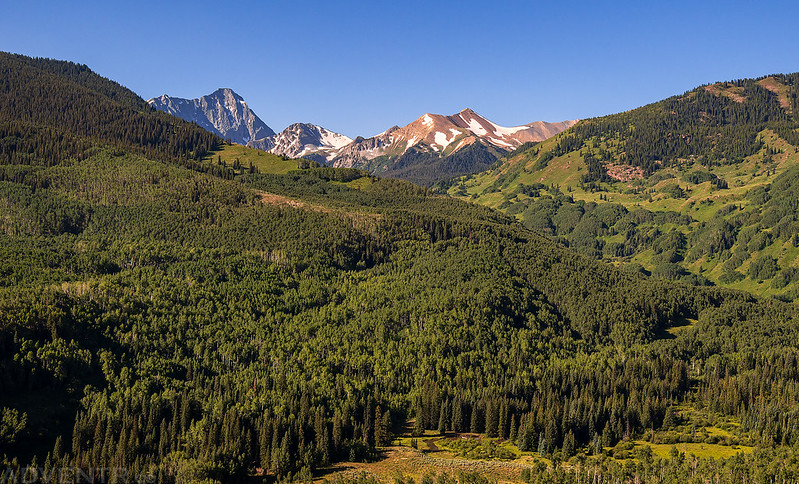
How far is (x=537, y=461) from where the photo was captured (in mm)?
194750

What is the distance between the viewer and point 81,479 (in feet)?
568

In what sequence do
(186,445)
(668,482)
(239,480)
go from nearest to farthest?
(668,482) < (239,480) < (186,445)

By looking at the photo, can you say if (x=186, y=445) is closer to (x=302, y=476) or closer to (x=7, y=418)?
(x=302, y=476)

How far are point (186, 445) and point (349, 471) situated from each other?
142ft

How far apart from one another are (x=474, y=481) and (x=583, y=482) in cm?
2617

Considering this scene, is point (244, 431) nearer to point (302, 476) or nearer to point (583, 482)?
point (302, 476)

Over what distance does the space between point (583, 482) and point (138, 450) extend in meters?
113

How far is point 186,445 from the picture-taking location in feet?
632

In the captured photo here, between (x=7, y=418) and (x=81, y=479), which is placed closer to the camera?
(x=81, y=479)

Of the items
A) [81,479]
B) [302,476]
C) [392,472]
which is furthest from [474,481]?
[81,479]

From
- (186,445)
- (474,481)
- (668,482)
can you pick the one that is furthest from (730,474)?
(186,445)

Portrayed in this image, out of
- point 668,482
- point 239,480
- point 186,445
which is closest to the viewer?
point 668,482

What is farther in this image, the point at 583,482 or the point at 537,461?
the point at 537,461

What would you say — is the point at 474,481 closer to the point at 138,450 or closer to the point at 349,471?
the point at 349,471
